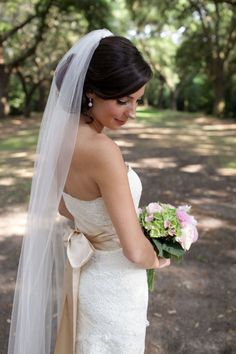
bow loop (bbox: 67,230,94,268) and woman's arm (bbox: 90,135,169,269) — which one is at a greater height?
woman's arm (bbox: 90,135,169,269)

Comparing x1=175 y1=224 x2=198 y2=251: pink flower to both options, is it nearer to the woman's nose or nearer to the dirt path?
the woman's nose

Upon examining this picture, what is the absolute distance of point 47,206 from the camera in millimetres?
2135

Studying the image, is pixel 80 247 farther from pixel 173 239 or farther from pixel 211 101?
pixel 211 101

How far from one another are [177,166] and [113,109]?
8.45 meters

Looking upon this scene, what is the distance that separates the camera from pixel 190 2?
2317 cm

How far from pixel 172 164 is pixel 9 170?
3653 millimetres

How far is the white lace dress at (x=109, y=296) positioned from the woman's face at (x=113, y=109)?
1.21ft

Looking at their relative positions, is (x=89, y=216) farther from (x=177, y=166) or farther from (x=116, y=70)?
(x=177, y=166)

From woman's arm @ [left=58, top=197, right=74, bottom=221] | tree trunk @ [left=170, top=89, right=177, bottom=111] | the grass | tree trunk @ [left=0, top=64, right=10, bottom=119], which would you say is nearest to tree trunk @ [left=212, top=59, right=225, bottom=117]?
the grass

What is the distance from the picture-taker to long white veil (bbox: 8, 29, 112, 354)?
74.0 inches

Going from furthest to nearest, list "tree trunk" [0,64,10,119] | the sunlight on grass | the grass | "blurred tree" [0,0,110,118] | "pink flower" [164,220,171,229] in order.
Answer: "tree trunk" [0,64,10,119] → the grass → "blurred tree" [0,0,110,118] → the sunlight on grass → "pink flower" [164,220,171,229]

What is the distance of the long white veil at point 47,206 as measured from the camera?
1879mm

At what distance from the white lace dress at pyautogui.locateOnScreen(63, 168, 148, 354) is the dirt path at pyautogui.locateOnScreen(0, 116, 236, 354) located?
58.5 inches

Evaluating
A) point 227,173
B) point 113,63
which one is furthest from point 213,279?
point 227,173
